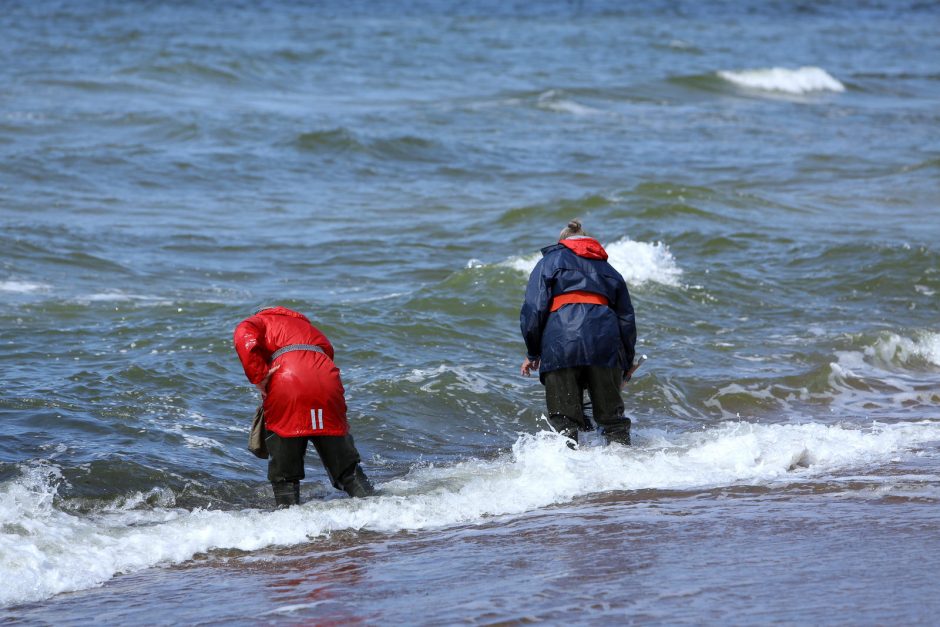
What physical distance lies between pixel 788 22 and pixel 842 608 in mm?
57170

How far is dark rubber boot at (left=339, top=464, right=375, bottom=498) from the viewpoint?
7500 millimetres

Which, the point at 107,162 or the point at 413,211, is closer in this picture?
the point at 413,211

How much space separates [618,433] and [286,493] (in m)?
2.16

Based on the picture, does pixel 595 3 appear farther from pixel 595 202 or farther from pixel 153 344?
pixel 153 344

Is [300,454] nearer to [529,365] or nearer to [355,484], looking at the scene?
[355,484]

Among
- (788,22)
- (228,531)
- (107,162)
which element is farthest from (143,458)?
(788,22)

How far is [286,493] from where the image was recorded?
24.2 ft

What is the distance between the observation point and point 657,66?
3844 centimetres

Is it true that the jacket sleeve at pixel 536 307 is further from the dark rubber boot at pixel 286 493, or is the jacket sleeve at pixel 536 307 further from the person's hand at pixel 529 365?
the dark rubber boot at pixel 286 493

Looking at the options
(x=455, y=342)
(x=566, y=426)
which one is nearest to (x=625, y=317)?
(x=566, y=426)

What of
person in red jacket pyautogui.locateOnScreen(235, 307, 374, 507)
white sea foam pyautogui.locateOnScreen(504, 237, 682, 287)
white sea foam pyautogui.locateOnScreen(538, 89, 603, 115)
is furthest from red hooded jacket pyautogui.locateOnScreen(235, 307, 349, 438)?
white sea foam pyautogui.locateOnScreen(538, 89, 603, 115)

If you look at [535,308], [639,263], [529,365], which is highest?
[535,308]

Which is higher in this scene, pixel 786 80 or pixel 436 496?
pixel 786 80

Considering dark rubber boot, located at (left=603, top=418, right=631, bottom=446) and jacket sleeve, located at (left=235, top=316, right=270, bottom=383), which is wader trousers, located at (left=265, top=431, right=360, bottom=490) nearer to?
jacket sleeve, located at (left=235, top=316, right=270, bottom=383)
